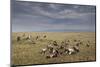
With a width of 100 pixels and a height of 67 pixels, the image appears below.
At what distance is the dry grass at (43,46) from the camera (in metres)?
2.84

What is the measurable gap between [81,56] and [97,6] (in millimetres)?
819

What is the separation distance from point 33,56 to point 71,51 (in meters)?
0.58

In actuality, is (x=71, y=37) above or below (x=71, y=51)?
above

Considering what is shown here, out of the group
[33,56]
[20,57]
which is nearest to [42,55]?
[33,56]

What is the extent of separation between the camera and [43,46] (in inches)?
117

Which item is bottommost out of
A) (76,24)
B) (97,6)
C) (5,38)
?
(5,38)

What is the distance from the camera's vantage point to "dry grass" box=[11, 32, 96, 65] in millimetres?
2844

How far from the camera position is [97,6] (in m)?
3.30

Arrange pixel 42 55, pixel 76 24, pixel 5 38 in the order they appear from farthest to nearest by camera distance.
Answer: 1. pixel 76 24
2. pixel 42 55
3. pixel 5 38

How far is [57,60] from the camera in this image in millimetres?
3039

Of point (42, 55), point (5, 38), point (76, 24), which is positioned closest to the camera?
point (5, 38)

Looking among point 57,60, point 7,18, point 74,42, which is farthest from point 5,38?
point 74,42

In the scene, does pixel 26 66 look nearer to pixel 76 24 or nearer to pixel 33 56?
pixel 33 56

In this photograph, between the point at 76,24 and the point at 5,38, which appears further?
the point at 76,24
